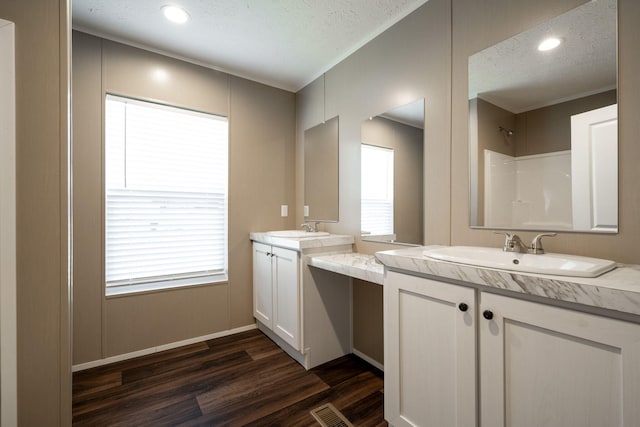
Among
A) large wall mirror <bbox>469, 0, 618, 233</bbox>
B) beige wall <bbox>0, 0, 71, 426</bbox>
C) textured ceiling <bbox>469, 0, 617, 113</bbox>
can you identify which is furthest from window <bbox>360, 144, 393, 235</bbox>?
beige wall <bbox>0, 0, 71, 426</bbox>

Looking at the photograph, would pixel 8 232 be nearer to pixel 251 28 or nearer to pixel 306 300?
pixel 306 300

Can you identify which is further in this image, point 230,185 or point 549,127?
point 230,185

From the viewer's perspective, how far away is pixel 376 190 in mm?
2197

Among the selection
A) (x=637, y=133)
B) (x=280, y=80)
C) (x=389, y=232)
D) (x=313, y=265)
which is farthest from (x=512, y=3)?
(x=280, y=80)

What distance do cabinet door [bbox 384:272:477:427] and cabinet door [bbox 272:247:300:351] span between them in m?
0.87

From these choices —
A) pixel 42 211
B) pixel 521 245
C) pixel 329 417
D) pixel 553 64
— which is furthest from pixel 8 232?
pixel 553 64

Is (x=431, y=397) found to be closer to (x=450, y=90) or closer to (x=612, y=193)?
(x=612, y=193)

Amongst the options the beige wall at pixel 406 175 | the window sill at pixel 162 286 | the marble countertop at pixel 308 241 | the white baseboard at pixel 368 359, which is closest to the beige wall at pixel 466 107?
the beige wall at pixel 406 175

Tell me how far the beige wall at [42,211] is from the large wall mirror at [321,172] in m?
1.87

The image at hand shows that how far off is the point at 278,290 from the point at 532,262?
5.69ft

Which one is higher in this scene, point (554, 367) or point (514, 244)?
point (514, 244)

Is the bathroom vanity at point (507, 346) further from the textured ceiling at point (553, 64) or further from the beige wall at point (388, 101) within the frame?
the textured ceiling at point (553, 64)

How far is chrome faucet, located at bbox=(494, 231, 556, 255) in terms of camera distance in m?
1.29

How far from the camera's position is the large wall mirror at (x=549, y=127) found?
1.19m
